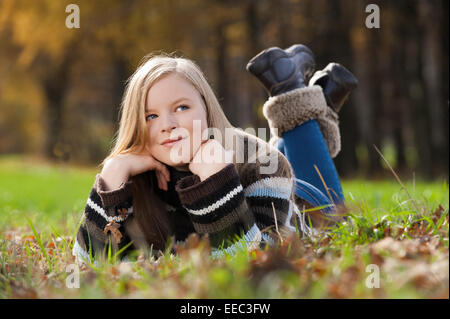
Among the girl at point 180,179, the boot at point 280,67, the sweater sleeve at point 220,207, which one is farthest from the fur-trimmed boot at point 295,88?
the sweater sleeve at point 220,207

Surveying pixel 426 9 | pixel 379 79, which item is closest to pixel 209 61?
pixel 379 79

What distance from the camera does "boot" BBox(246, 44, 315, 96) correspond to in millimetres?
3387

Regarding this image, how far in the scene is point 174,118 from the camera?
2.70 metres

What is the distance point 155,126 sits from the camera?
274 centimetres

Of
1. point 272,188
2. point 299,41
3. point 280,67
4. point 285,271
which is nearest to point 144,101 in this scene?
point 272,188

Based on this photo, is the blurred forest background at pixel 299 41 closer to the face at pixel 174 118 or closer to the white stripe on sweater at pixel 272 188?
the face at pixel 174 118

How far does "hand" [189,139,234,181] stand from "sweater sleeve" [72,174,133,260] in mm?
399

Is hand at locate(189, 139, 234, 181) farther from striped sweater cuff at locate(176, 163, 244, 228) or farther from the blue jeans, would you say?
the blue jeans

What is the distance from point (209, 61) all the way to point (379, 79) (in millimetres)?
5488

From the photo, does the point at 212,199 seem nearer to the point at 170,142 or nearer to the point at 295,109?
the point at 170,142

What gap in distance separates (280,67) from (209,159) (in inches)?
47.1

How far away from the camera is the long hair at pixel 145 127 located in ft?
9.09
